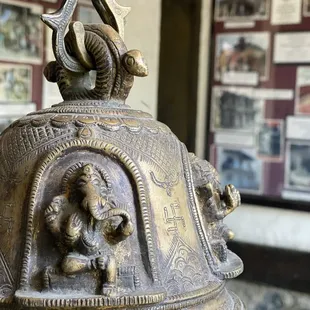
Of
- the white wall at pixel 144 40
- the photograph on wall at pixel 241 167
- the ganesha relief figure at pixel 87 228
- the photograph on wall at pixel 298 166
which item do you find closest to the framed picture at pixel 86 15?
the white wall at pixel 144 40

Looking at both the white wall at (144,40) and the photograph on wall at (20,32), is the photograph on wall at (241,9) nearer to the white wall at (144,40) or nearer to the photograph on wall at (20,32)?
the white wall at (144,40)

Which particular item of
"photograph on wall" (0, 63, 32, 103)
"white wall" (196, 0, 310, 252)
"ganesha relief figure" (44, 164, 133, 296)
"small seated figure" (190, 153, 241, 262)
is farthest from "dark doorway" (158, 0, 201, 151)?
"ganesha relief figure" (44, 164, 133, 296)

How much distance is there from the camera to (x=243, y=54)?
2.29 m

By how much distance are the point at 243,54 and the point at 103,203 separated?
1.59 m

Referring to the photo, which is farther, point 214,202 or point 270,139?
point 270,139

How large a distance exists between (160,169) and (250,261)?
1414 mm

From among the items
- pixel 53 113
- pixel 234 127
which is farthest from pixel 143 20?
pixel 53 113

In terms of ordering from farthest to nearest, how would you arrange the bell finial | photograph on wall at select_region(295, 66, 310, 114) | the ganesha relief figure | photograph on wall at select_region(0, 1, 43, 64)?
1. photograph on wall at select_region(295, 66, 310, 114)
2. photograph on wall at select_region(0, 1, 43, 64)
3. the bell finial
4. the ganesha relief figure

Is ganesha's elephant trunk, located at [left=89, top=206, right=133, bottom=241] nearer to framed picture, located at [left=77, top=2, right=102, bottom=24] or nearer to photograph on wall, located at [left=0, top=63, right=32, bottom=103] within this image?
photograph on wall, located at [left=0, top=63, right=32, bottom=103]

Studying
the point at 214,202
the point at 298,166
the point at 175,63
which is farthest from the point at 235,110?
the point at 214,202

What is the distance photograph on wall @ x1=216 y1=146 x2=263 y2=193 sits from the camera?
2.28m

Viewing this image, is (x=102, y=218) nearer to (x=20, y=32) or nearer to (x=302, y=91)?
(x=20, y=32)

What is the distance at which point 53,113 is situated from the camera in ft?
3.21

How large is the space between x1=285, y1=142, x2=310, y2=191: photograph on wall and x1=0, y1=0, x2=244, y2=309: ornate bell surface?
3.96ft
